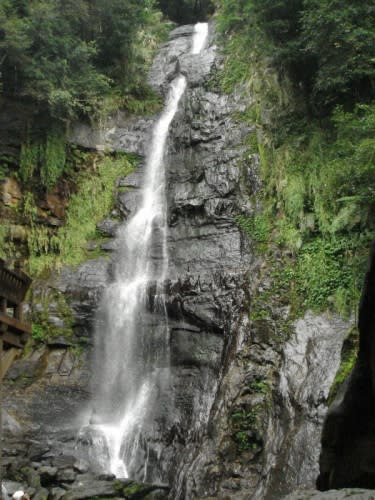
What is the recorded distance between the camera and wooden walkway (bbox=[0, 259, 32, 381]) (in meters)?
7.77

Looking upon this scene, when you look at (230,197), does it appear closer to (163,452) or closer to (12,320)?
(163,452)

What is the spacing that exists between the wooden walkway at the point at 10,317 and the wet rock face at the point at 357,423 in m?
5.49

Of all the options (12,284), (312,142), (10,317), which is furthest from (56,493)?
(312,142)

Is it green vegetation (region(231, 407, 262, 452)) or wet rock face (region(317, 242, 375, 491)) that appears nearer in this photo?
wet rock face (region(317, 242, 375, 491))

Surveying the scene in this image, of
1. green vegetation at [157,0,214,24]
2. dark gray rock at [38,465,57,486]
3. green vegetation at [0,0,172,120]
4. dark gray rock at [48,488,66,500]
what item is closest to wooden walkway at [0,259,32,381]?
dark gray rock at [48,488,66,500]

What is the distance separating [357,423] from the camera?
3.48 meters

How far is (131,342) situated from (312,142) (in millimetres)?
8159

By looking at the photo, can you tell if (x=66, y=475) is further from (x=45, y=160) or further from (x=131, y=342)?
(x=45, y=160)

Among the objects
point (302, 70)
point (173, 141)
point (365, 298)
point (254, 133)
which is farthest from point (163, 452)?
point (302, 70)

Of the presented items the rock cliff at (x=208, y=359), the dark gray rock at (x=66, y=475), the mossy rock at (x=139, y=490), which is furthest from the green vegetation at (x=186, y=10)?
the mossy rock at (x=139, y=490)

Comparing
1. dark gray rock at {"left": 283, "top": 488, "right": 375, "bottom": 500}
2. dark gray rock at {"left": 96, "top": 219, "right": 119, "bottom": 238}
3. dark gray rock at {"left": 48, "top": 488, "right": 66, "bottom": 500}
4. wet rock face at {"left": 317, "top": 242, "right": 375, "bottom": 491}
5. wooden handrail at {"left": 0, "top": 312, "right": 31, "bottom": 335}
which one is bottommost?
dark gray rock at {"left": 48, "top": 488, "right": 66, "bottom": 500}

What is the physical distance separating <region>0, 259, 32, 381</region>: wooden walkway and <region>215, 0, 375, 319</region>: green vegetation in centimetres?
567

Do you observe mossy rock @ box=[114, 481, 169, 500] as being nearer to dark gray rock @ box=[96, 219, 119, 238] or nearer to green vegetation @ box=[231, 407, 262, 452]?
green vegetation @ box=[231, 407, 262, 452]

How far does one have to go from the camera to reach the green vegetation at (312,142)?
1195 centimetres
